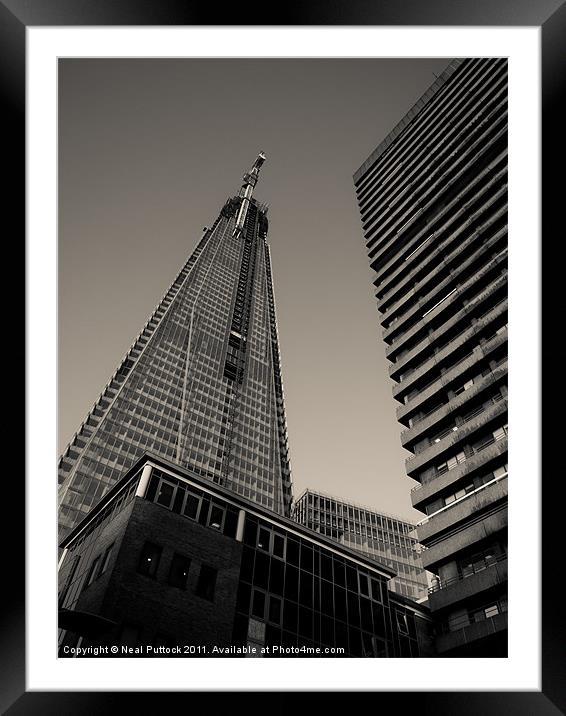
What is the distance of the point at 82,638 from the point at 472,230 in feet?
132

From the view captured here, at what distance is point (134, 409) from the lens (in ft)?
347

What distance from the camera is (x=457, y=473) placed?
36281 mm

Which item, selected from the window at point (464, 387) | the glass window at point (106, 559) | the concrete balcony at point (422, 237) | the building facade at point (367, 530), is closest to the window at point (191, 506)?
Result: the glass window at point (106, 559)

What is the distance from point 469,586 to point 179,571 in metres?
16.7

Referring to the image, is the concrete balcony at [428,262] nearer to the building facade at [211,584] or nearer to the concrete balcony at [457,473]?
the concrete balcony at [457,473]

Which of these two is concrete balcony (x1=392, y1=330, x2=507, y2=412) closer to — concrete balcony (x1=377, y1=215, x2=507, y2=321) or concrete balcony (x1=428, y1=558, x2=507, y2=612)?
concrete balcony (x1=377, y1=215, x2=507, y2=321)

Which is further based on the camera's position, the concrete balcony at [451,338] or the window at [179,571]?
the concrete balcony at [451,338]

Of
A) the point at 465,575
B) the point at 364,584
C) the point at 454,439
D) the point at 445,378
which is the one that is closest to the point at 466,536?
the point at 465,575

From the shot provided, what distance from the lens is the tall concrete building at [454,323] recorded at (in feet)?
108

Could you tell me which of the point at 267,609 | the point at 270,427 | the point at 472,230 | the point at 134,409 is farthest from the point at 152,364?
the point at 267,609
